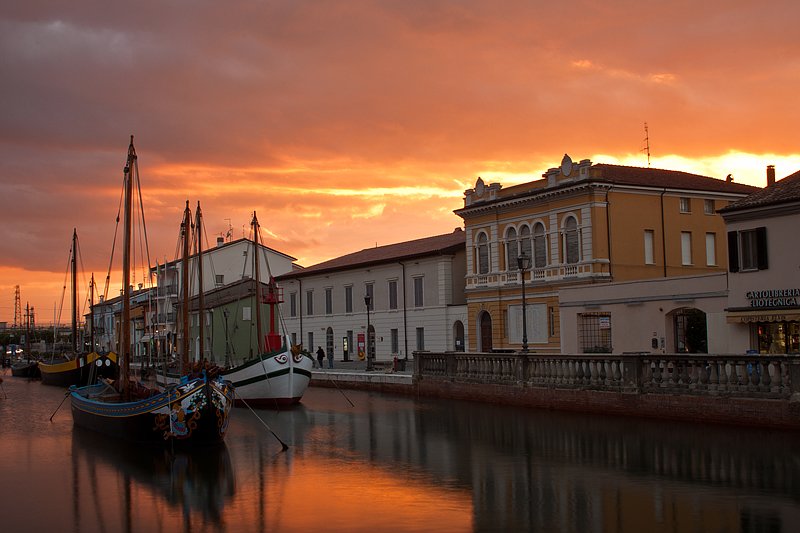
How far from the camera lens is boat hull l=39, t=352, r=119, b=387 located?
164 feet

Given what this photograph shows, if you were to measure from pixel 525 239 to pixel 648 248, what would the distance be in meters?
6.24

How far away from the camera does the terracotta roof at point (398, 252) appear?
1886 inches

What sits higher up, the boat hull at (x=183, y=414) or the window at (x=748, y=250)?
the window at (x=748, y=250)

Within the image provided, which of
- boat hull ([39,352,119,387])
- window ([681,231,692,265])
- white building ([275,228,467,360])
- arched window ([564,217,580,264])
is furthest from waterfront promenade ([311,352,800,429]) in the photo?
boat hull ([39,352,119,387])

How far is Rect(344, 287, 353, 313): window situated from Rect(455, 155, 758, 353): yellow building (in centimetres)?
1328

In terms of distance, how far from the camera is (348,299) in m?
55.4

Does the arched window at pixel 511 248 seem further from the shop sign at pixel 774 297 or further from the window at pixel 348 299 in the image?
the shop sign at pixel 774 297

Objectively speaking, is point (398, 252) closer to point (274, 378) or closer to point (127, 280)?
point (274, 378)

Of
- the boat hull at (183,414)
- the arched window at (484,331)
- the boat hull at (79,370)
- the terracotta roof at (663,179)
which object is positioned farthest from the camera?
the boat hull at (79,370)

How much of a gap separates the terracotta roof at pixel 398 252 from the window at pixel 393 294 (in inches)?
63.7

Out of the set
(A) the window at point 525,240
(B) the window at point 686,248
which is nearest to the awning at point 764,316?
(B) the window at point 686,248

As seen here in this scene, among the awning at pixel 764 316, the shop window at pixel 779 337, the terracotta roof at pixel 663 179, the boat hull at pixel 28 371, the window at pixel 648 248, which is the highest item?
the terracotta roof at pixel 663 179

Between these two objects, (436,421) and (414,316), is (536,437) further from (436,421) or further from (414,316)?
(414,316)

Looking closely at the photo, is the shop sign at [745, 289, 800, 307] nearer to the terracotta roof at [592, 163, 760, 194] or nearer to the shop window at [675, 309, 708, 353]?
the shop window at [675, 309, 708, 353]
